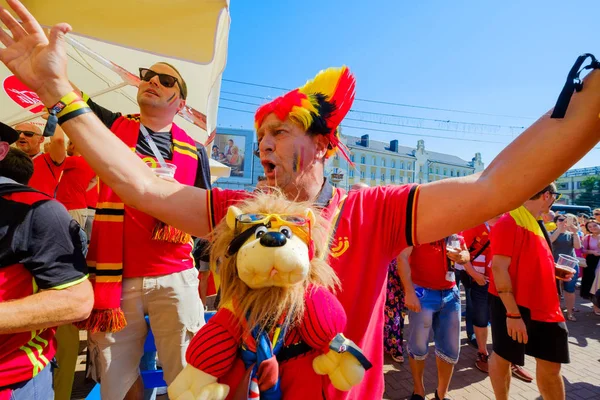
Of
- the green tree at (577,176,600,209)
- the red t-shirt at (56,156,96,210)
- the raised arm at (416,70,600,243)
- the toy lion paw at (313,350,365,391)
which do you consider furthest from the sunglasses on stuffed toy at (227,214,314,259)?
the green tree at (577,176,600,209)

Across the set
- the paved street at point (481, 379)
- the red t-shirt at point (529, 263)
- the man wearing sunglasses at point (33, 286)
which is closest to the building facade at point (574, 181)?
the paved street at point (481, 379)

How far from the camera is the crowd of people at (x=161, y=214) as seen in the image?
104cm

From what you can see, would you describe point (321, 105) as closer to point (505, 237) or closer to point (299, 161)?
point (299, 161)

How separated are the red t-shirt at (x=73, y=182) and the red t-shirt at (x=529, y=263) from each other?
4.02m

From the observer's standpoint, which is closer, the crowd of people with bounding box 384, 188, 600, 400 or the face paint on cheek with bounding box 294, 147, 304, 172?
the face paint on cheek with bounding box 294, 147, 304, 172

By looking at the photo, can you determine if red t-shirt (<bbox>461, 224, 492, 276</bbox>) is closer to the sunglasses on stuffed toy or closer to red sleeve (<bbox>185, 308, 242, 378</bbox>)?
the sunglasses on stuffed toy

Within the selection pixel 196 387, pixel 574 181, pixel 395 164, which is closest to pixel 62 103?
pixel 196 387

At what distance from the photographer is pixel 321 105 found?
1441mm

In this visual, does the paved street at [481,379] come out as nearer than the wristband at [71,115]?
No

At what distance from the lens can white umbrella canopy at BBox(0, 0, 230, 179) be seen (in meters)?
2.68

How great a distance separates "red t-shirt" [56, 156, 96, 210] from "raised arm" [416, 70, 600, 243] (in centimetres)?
335

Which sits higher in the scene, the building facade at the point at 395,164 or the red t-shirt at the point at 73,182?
the building facade at the point at 395,164

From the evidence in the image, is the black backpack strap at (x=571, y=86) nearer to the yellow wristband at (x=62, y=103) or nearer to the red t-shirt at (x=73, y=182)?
the yellow wristband at (x=62, y=103)

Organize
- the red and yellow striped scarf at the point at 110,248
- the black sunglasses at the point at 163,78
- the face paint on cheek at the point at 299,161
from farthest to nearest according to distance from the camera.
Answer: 1. the black sunglasses at the point at 163,78
2. the red and yellow striped scarf at the point at 110,248
3. the face paint on cheek at the point at 299,161
